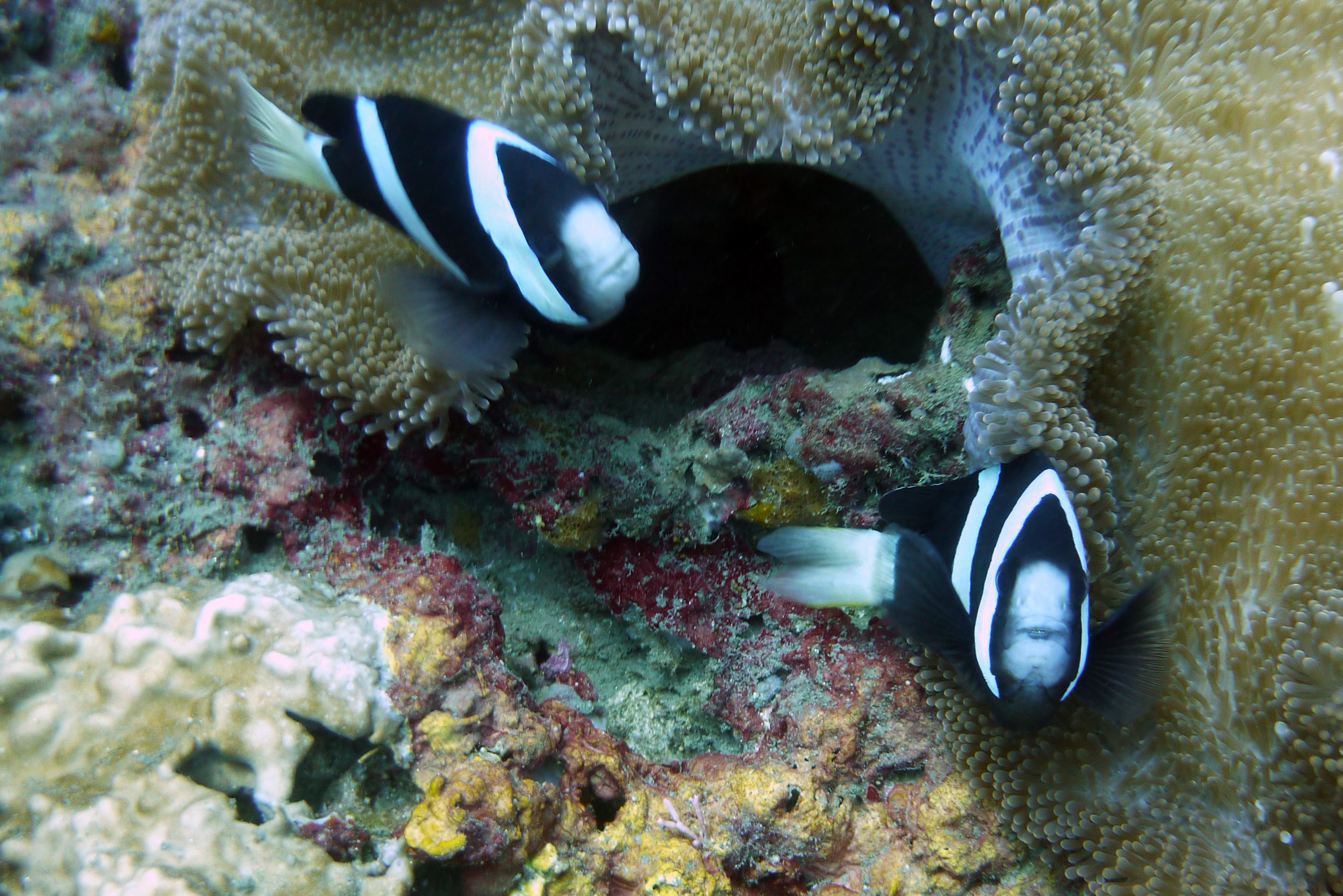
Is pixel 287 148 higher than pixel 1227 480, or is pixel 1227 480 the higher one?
pixel 287 148

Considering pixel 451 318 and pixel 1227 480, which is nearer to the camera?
pixel 1227 480

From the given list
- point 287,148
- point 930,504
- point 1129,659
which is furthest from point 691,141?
point 1129,659

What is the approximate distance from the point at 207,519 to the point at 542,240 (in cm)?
151

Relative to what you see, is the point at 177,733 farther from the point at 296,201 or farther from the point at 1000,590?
the point at 1000,590

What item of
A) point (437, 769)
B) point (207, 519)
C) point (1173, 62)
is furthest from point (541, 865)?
point (1173, 62)

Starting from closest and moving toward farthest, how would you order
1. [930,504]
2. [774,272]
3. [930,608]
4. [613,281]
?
[613,281] < [930,608] < [930,504] < [774,272]

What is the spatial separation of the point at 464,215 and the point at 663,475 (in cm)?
92

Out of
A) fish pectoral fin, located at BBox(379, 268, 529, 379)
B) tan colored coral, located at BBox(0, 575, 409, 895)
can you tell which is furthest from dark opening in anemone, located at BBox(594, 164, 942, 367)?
tan colored coral, located at BBox(0, 575, 409, 895)

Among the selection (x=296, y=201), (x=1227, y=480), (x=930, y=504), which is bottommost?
(x=930, y=504)

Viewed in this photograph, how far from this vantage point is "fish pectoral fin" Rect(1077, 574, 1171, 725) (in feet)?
4.39

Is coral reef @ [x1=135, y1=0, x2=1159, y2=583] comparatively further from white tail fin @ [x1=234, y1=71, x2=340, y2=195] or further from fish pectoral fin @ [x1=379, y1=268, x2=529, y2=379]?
white tail fin @ [x1=234, y1=71, x2=340, y2=195]

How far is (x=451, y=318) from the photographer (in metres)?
1.58

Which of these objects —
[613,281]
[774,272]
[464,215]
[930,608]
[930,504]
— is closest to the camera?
[613,281]

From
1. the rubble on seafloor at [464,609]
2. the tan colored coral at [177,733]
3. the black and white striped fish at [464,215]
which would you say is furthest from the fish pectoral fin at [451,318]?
the tan colored coral at [177,733]
